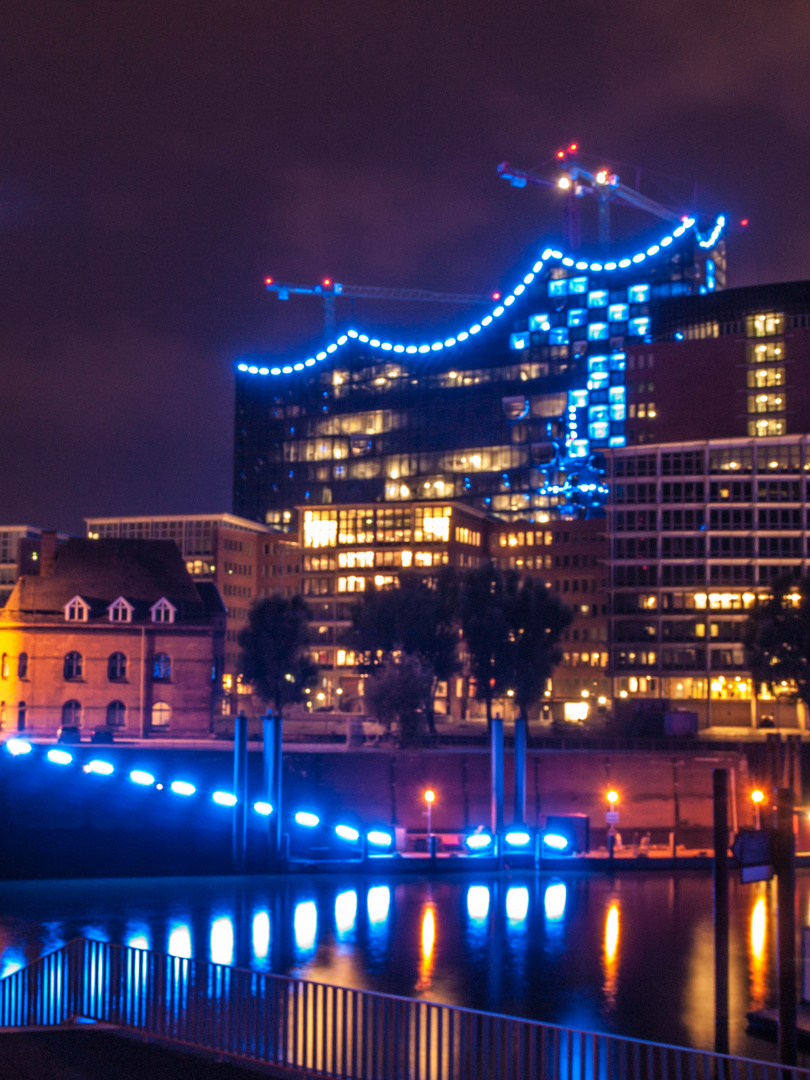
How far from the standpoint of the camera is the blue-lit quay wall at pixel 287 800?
5650 centimetres

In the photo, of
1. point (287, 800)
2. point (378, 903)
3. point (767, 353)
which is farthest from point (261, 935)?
point (767, 353)

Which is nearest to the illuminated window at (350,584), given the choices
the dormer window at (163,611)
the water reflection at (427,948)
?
the dormer window at (163,611)

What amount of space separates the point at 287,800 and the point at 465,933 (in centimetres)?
2090

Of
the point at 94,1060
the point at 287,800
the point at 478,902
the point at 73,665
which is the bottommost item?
the point at 478,902

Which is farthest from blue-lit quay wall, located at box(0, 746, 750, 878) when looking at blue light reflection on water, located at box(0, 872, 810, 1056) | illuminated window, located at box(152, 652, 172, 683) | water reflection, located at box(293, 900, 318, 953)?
illuminated window, located at box(152, 652, 172, 683)

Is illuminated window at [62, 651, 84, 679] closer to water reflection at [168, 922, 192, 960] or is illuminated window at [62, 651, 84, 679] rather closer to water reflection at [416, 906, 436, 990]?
water reflection at [168, 922, 192, 960]

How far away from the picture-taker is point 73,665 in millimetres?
81750

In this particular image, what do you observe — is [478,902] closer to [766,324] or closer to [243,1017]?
[243,1017]

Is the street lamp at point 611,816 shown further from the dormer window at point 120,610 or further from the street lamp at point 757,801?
the dormer window at point 120,610

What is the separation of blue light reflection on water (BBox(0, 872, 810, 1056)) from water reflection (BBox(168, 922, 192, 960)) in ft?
0.26

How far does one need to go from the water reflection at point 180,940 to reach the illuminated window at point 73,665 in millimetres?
38708

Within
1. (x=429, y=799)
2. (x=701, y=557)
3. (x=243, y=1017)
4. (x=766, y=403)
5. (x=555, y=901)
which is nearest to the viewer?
(x=243, y=1017)

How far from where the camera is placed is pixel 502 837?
5819 centimetres

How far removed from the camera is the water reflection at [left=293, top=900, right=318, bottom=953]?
142 feet
